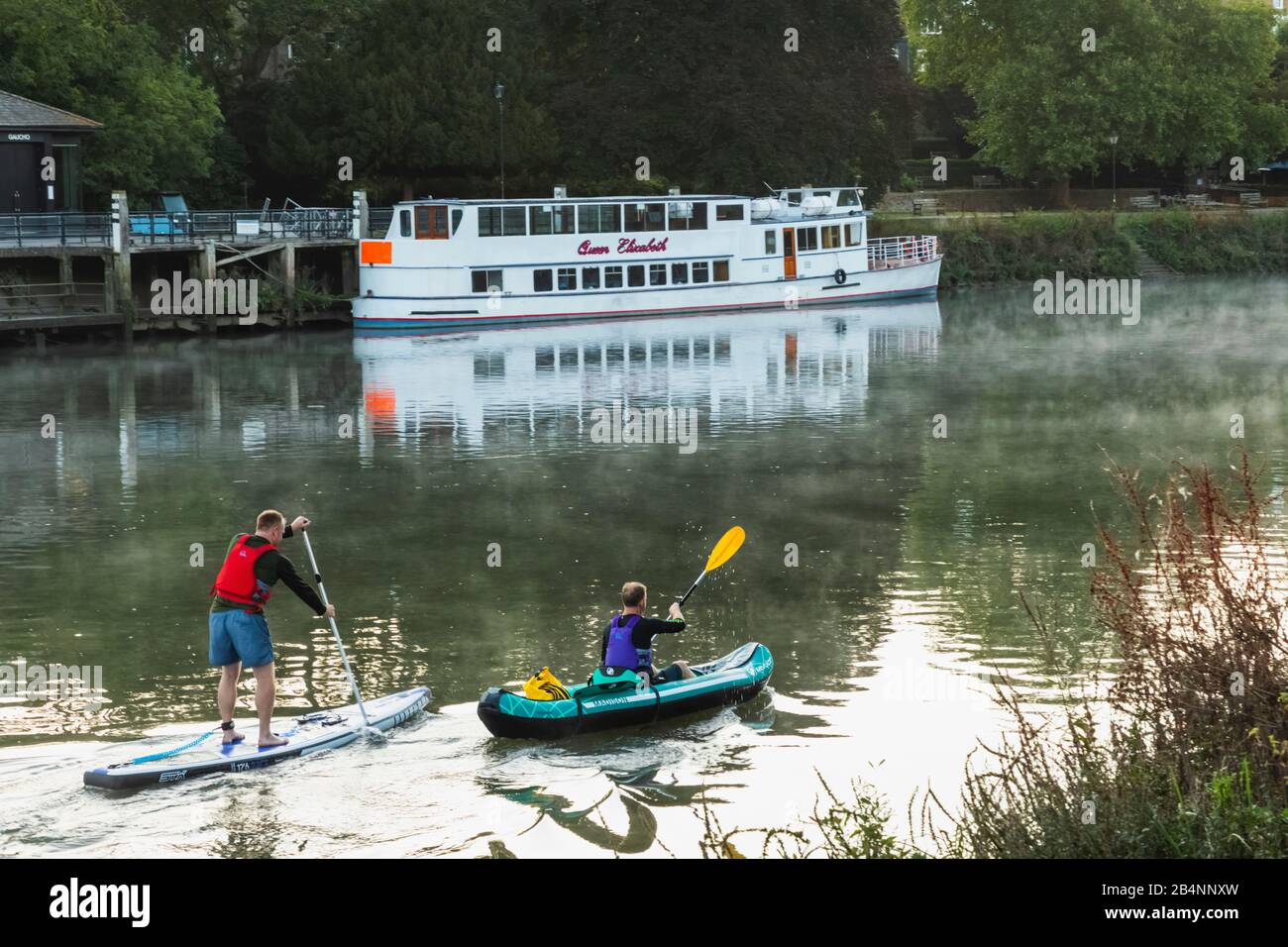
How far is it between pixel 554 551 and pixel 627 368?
19852 millimetres

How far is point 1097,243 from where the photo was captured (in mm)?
66938

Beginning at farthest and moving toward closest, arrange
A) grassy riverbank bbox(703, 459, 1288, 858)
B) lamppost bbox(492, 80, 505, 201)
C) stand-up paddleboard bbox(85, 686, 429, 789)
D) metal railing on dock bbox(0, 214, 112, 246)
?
lamppost bbox(492, 80, 505, 201)
metal railing on dock bbox(0, 214, 112, 246)
stand-up paddleboard bbox(85, 686, 429, 789)
grassy riverbank bbox(703, 459, 1288, 858)

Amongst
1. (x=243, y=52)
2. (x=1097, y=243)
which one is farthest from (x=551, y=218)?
(x=1097, y=243)

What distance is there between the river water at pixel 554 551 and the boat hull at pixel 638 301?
15.6ft

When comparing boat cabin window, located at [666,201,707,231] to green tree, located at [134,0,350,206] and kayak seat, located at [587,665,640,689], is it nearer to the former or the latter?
green tree, located at [134,0,350,206]

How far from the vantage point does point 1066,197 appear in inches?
2990

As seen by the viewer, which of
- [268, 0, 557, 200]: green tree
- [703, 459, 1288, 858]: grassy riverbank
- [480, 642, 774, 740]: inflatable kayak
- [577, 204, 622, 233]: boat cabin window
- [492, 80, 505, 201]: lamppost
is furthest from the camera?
[268, 0, 557, 200]: green tree

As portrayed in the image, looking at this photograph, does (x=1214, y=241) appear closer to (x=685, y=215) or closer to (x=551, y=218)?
(x=685, y=215)

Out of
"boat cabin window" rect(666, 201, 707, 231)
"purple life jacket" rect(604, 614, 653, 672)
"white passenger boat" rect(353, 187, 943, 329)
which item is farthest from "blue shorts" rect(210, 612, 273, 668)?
"boat cabin window" rect(666, 201, 707, 231)

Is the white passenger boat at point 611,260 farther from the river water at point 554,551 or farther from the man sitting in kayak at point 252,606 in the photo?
the man sitting in kayak at point 252,606

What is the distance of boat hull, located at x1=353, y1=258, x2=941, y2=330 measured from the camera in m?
48.6

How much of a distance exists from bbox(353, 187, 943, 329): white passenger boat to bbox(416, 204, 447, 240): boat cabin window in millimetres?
39

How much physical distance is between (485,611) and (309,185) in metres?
41.0

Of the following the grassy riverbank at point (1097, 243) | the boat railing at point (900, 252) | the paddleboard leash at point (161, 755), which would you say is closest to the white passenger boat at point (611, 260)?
the boat railing at point (900, 252)
